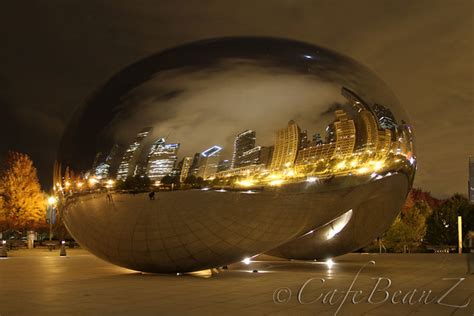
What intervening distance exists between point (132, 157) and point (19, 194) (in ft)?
141

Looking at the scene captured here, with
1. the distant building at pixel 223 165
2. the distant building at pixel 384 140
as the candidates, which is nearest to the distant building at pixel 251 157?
the distant building at pixel 223 165

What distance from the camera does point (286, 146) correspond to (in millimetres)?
11797

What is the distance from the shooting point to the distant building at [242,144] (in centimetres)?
1155

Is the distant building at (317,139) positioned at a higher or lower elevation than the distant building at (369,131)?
lower

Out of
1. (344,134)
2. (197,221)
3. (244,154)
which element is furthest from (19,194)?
(344,134)

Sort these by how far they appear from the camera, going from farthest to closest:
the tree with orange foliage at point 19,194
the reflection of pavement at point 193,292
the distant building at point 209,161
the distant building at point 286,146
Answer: the tree with orange foliage at point 19,194 → the distant building at point 286,146 → the distant building at point 209,161 → the reflection of pavement at point 193,292

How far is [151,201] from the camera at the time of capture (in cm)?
1188

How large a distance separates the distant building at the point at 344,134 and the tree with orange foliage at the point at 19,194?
144ft

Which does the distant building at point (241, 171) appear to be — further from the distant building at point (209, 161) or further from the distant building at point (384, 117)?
the distant building at point (384, 117)

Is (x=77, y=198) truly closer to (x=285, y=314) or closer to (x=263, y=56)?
(x=263, y=56)

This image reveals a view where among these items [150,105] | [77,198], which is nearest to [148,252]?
[77,198]

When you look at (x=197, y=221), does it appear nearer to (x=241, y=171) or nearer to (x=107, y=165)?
(x=241, y=171)

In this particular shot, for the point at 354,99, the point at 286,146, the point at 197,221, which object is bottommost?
the point at 197,221

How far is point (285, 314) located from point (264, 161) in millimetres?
3777
